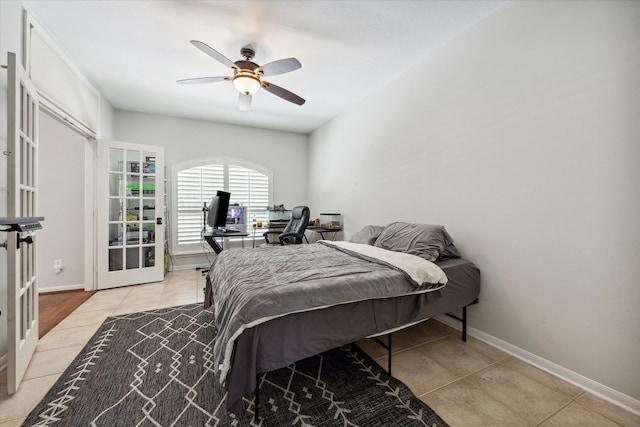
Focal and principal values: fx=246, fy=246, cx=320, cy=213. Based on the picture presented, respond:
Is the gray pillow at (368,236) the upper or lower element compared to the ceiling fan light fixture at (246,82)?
lower

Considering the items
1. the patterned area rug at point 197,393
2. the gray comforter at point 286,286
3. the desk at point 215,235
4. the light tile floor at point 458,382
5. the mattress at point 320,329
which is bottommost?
the light tile floor at point 458,382

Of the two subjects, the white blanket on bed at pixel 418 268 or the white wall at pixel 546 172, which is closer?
the white wall at pixel 546 172

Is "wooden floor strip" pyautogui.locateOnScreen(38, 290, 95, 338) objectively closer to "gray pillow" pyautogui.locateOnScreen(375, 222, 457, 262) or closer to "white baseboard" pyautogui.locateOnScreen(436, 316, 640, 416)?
"gray pillow" pyautogui.locateOnScreen(375, 222, 457, 262)

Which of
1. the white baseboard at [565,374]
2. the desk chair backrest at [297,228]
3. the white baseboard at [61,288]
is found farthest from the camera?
the desk chair backrest at [297,228]

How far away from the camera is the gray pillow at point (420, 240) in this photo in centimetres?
219

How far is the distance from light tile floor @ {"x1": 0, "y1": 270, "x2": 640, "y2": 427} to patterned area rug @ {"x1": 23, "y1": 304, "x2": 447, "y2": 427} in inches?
4.5

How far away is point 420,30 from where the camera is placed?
2.30 metres

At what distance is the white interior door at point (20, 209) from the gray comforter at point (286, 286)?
1157mm

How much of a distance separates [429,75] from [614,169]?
71.9 inches

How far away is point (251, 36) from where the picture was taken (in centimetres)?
235

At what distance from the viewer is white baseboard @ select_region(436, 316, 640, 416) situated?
1.44 metres

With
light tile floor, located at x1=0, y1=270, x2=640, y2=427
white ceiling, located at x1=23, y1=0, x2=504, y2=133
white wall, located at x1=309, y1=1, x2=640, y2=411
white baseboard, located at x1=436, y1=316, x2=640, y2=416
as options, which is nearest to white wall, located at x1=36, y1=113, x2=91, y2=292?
white ceiling, located at x1=23, y1=0, x2=504, y2=133

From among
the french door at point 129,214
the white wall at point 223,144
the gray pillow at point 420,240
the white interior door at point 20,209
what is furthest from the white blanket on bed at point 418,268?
the white wall at point 223,144

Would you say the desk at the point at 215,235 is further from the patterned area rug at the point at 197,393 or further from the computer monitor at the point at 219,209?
the patterned area rug at the point at 197,393
